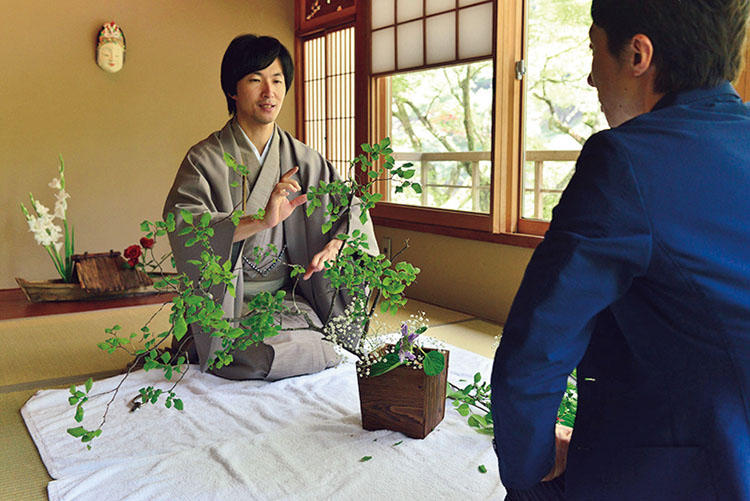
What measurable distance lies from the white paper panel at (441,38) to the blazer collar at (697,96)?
3.87 m

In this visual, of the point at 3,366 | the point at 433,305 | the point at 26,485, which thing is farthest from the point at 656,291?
the point at 433,305

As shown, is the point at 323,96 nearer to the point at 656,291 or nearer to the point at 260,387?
the point at 260,387

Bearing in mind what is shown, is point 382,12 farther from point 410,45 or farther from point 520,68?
point 520,68

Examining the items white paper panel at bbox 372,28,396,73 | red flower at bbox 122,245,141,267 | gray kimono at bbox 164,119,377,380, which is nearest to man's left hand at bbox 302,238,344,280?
gray kimono at bbox 164,119,377,380

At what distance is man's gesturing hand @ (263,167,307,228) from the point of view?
2416mm

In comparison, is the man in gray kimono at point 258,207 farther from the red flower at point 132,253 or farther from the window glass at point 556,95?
the window glass at point 556,95

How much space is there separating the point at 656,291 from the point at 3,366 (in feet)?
10.5

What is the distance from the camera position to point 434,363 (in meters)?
2.17

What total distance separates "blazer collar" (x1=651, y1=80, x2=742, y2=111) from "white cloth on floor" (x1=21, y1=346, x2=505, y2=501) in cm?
131

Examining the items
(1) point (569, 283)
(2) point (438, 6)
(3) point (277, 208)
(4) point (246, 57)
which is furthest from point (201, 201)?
(2) point (438, 6)

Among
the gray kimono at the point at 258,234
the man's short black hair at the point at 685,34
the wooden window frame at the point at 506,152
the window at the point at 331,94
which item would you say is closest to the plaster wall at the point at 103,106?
the window at the point at 331,94

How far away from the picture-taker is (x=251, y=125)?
10.3 feet

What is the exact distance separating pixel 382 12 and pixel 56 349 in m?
3.41

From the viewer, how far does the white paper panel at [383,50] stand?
5227 mm
